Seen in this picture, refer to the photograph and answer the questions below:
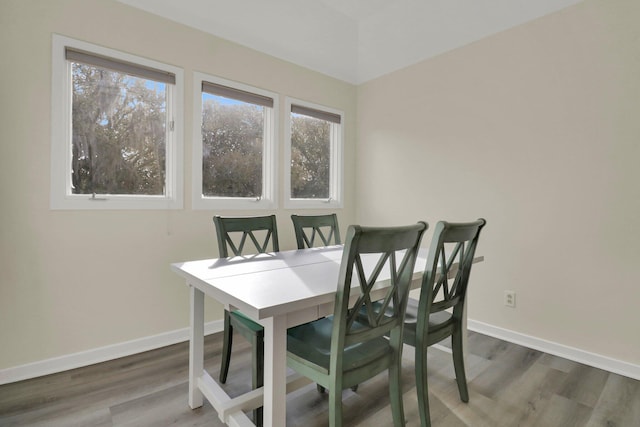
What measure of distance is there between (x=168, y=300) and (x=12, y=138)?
4.62ft

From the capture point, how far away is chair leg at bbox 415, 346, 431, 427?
1505 mm

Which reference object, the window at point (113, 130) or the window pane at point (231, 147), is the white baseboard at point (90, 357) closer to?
the window at point (113, 130)

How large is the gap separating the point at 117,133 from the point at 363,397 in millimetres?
2362

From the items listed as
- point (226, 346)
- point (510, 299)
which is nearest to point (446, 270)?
point (226, 346)

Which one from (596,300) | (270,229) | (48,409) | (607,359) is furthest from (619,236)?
(48,409)

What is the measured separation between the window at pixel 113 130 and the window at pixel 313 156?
111 centimetres

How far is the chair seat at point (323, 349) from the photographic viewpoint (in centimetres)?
127

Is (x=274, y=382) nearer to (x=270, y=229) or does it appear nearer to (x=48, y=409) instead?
(x=270, y=229)

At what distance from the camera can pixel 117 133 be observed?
232 cm

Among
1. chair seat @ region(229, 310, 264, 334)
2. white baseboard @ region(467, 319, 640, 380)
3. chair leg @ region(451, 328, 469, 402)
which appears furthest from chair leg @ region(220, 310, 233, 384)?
white baseboard @ region(467, 319, 640, 380)

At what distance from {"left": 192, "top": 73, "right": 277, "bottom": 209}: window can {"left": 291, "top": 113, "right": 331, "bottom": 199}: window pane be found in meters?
0.32

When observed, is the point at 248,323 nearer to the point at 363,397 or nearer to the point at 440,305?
the point at 363,397

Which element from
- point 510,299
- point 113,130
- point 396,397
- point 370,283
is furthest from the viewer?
point 510,299

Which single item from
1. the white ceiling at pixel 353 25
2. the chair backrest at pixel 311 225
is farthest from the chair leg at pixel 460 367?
the white ceiling at pixel 353 25
